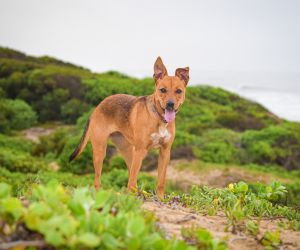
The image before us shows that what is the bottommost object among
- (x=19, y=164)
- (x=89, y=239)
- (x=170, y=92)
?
(x=19, y=164)

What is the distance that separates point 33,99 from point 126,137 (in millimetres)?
22200

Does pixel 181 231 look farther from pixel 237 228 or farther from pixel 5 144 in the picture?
pixel 5 144

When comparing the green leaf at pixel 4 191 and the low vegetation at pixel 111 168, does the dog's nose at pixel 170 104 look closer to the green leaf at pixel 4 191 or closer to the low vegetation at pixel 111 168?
the low vegetation at pixel 111 168

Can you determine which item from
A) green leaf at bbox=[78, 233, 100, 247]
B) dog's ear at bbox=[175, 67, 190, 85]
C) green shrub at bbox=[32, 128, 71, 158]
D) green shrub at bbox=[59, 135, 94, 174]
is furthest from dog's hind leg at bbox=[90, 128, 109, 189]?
green shrub at bbox=[32, 128, 71, 158]

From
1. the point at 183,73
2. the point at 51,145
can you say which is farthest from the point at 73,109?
the point at 183,73

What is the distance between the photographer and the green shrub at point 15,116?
76.2 feet

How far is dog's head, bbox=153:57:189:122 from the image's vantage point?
557cm

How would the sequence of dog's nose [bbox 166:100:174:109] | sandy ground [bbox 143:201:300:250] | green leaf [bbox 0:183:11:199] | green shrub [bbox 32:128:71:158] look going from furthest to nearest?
green shrub [bbox 32:128:71:158]
dog's nose [bbox 166:100:174:109]
sandy ground [bbox 143:201:300:250]
green leaf [bbox 0:183:11:199]

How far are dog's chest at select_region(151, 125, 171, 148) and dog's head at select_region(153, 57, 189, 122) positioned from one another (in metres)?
0.25

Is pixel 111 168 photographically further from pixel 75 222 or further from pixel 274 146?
pixel 75 222

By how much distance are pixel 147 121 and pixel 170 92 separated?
21.8 inches

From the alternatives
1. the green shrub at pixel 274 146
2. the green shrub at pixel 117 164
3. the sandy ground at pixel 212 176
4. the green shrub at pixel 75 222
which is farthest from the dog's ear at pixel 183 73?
the green shrub at pixel 274 146

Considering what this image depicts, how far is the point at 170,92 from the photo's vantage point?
5.60m

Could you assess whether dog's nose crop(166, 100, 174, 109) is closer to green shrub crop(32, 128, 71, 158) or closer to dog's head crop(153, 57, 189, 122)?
dog's head crop(153, 57, 189, 122)
